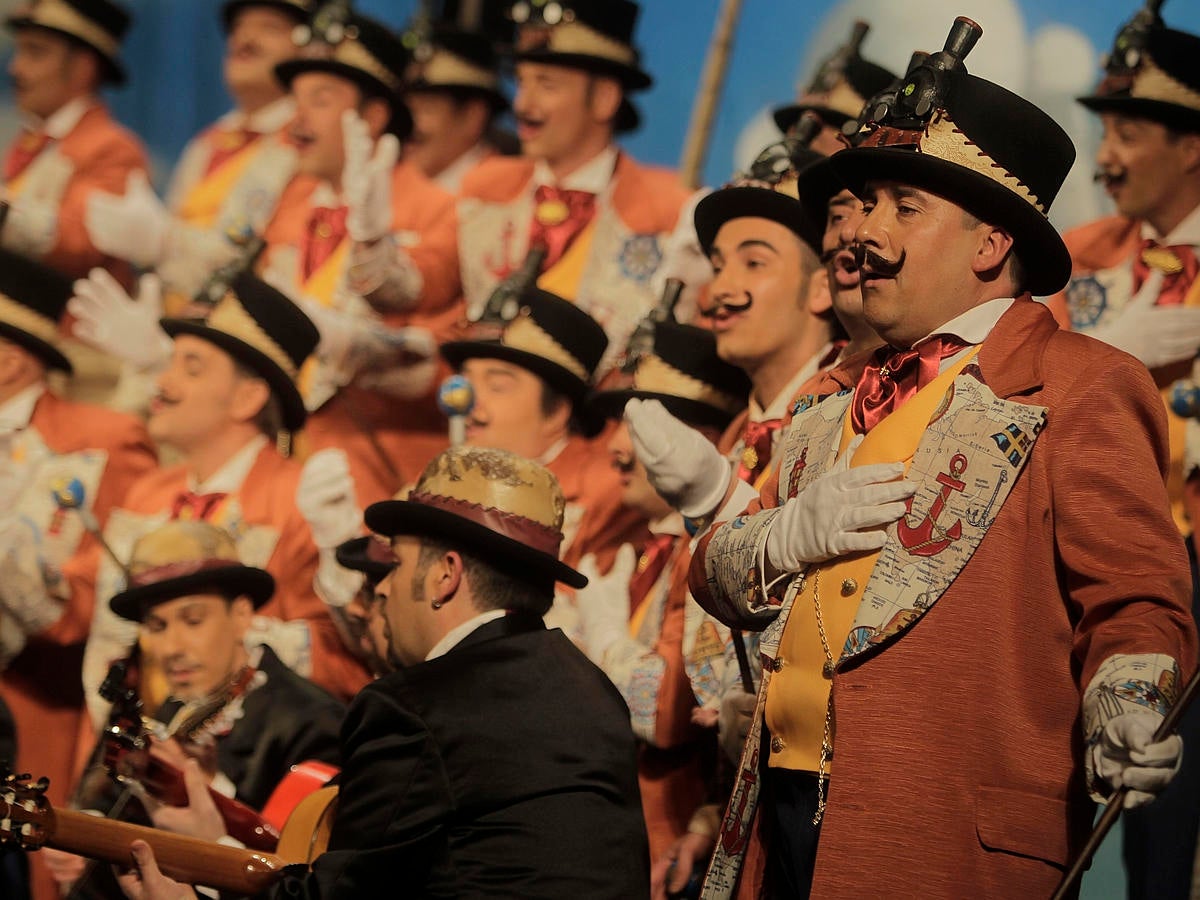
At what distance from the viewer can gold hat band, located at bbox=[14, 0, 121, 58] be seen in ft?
25.6

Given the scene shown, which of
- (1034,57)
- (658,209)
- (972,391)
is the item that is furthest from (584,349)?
(972,391)

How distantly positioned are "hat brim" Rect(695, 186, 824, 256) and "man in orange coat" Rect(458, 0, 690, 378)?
57.6 inches

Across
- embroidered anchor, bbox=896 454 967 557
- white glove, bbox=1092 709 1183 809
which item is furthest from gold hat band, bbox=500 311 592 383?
white glove, bbox=1092 709 1183 809

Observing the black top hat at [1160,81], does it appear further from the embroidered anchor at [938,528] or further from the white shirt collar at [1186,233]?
the embroidered anchor at [938,528]

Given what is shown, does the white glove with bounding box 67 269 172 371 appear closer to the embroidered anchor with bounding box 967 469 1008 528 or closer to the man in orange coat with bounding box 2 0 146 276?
the man in orange coat with bounding box 2 0 146 276

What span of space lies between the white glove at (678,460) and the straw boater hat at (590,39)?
3.03m

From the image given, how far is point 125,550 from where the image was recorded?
218 inches

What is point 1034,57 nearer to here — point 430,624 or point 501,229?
point 501,229

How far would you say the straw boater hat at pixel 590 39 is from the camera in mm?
6094

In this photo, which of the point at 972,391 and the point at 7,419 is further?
the point at 7,419

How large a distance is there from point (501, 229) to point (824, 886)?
12.9ft

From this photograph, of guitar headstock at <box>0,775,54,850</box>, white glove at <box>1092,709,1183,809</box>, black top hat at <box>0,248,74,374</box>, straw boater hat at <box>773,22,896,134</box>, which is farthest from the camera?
black top hat at <box>0,248,74,374</box>

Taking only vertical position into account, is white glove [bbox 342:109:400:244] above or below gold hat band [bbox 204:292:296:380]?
above

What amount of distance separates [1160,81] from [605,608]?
2047 millimetres
